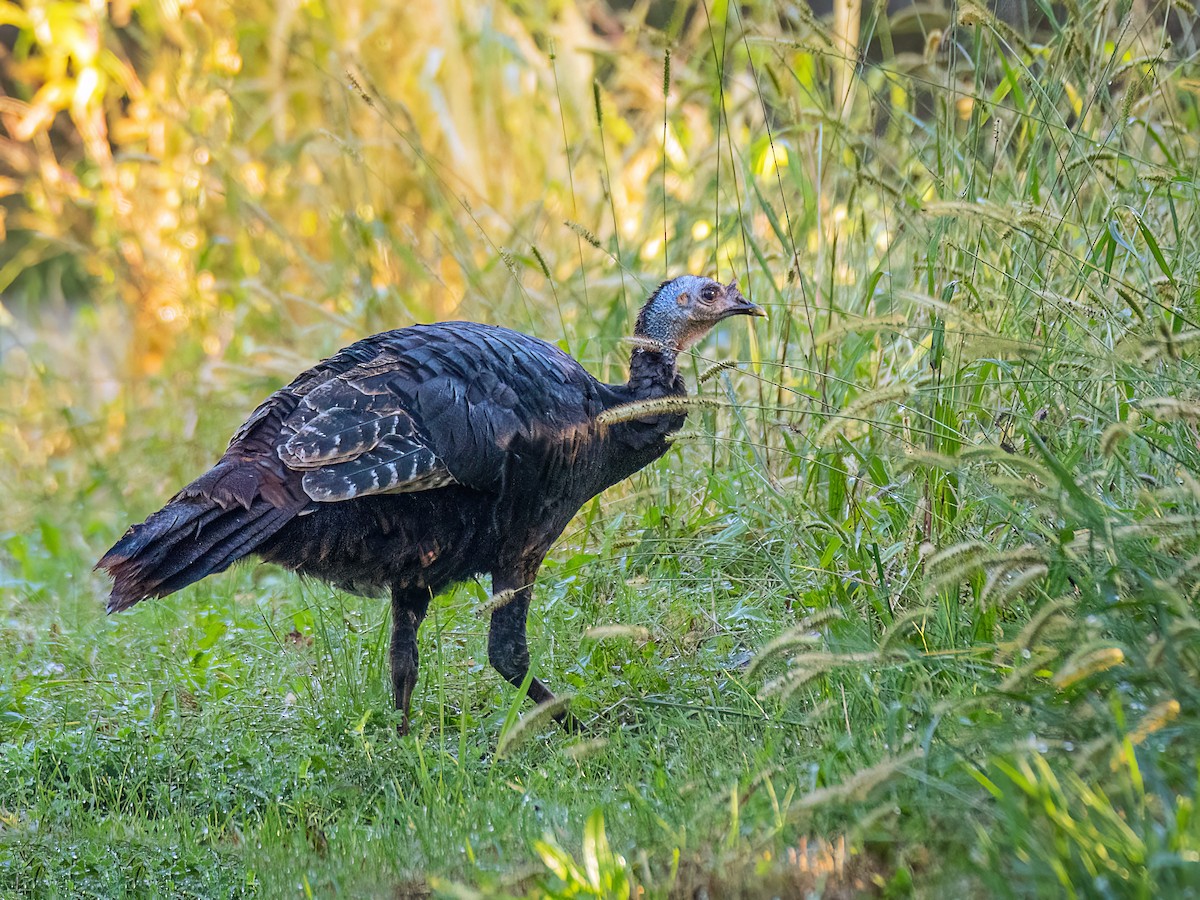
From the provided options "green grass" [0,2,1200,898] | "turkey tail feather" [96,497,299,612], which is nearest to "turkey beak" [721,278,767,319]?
"green grass" [0,2,1200,898]

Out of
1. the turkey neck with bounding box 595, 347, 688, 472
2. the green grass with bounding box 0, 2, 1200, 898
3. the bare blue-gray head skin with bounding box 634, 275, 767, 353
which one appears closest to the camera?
the green grass with bounding box 0, 2, 1200, 898

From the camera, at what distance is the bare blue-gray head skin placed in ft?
15.9

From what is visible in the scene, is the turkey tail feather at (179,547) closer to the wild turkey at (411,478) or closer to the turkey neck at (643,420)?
the wild turkey at (411,478)

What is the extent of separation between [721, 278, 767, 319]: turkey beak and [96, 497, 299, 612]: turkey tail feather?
74.8 inches

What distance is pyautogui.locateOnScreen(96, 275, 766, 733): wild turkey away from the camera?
3.92 metres

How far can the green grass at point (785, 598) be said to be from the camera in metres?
2.64

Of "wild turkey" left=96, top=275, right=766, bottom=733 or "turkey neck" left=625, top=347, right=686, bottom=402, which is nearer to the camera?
"wild turkey" left=96, top=275, right=766, bottom=733

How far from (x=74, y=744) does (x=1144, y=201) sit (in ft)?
13.1

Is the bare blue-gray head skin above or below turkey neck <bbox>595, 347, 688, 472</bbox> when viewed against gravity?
→ above

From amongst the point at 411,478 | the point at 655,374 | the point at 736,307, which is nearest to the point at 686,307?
the point at 736,307

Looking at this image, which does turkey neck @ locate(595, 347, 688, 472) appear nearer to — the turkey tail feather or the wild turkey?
the wild turkey

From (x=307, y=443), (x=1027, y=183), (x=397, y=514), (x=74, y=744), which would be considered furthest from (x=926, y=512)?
(x=74, y=744)

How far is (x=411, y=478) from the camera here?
4.04 meters

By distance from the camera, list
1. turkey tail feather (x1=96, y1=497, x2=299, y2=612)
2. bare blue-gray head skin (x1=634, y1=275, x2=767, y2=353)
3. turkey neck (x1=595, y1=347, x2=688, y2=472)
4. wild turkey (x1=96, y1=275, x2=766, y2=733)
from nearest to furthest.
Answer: turkey tail feather (x1=96, y1=497, x2=299, y2=612), wild turkey (x1=96, y1=275, x2=766, y2=733), turkey neck (x1=595, y1=347, x2=688, y2=472), bare blue-gray head skin (x1=634, y1=275, x2=767, y2=353)
